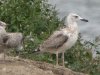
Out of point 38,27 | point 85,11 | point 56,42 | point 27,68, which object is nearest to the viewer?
point 27,68

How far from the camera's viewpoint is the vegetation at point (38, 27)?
1439 centimetres

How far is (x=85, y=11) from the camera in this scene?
23.7 meters

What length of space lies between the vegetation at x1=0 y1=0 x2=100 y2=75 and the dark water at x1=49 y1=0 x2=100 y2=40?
4430 mm

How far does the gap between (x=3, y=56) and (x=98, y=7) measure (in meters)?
11.7

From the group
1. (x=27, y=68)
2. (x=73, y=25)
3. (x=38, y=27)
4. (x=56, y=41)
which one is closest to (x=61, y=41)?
→ (x=56, y=41)

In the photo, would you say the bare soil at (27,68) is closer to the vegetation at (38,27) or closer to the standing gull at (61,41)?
the standing gull at (61,41)

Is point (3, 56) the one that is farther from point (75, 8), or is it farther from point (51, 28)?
point (75, 8)

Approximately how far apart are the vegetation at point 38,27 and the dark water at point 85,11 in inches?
174

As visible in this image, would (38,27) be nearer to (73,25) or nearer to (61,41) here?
(73,25)

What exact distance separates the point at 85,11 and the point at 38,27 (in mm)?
8046

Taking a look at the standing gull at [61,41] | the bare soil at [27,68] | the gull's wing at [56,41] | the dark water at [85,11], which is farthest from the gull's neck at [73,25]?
the dark water at [85,11]

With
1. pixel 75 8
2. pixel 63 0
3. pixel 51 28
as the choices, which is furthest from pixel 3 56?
pixel 63 0

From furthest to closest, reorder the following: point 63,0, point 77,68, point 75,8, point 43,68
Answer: point 63,0 → point 75,8 → point 77,68 → point 43,68

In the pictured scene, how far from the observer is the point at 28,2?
53.1ft
